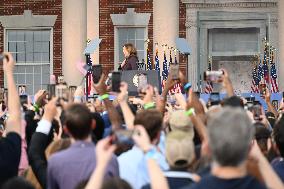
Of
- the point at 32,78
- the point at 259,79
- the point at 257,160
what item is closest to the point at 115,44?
the point at 32,78

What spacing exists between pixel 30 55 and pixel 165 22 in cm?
561

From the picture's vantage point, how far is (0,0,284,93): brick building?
21.7m

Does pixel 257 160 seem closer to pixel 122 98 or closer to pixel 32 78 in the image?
pixel 122 98

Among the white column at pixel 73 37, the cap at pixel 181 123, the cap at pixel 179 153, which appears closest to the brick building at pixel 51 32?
the white column at pixel 73 37

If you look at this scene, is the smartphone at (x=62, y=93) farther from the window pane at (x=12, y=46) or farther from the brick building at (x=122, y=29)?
the window pane at (x=12, y=46)

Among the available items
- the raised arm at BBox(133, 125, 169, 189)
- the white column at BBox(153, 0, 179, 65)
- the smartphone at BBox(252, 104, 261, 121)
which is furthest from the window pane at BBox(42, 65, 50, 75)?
the raised arm at BBox(133, 125, 169, 189)

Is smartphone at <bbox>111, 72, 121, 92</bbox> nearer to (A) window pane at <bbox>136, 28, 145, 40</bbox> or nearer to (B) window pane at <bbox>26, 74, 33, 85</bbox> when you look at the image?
(A) window pane at <bbox>136, 28, 145, 40</bbox>

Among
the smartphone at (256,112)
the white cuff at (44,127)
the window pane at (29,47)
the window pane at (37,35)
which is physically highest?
the window pane at (37,35)

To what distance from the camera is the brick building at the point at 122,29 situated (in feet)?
71.1

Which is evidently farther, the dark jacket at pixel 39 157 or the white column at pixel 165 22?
the white column at pixel 165 22

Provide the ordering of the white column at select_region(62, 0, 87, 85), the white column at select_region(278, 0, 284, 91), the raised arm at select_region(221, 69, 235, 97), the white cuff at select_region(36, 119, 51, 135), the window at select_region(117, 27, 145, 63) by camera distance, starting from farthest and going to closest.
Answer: the window at select_region(117, 27, 145, 63) < the white column at select_region(278, 0, 284, 91) < the white column at select_region(62, 0, 87, 85) < the raised arm at select_region(221, 69, 235, 97) < the white cuff at select_region(36, 119, 51, 135)

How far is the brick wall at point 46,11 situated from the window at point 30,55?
288mm

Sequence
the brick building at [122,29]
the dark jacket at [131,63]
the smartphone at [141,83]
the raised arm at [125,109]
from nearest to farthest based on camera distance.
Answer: the raised arm at [125,109] < the smartphone at [141,83] < the dark jacket at [131,63] < the brick building at [122,29]

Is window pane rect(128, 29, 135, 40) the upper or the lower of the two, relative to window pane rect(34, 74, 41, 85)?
upper
